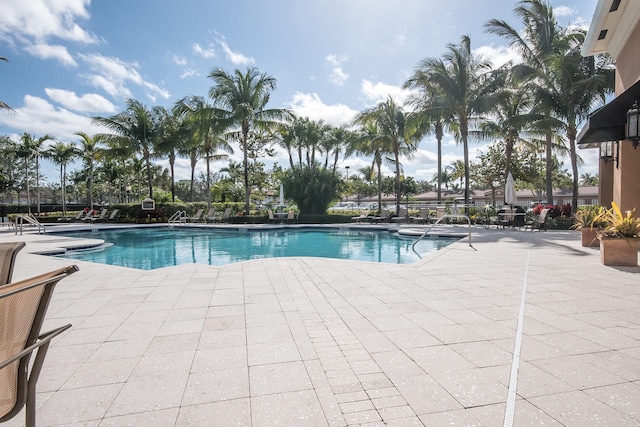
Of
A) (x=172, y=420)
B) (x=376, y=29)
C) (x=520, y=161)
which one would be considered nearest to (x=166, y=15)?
(x=376, y=29)

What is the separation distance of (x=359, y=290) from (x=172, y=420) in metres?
2.90

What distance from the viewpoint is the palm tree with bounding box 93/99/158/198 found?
71.4 ft

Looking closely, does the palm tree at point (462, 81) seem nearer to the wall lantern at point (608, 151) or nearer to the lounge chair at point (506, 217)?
the lounge chair at point (506, 217)

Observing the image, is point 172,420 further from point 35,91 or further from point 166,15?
point 35,91

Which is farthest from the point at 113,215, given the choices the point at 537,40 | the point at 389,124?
the point at 537,40

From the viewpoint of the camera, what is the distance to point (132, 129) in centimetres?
2191

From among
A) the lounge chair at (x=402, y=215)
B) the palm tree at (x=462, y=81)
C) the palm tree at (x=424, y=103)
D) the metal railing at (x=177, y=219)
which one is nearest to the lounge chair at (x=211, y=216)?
the metal railing at (x=177, y=219)

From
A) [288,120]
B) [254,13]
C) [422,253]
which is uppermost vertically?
[254,13]

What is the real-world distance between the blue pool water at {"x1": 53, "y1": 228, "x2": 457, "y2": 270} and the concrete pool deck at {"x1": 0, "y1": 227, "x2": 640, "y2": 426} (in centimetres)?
484

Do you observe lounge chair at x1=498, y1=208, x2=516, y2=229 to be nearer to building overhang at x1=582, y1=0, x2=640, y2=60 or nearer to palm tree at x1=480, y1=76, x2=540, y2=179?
palm tree at x1=480, y1=76, x2=540, y2=179

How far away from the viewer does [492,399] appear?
192 centimetres

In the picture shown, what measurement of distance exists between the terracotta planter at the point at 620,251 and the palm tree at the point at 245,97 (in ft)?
55.7

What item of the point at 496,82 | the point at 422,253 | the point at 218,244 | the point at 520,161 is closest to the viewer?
the point at 422,253

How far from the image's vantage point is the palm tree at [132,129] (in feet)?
71.4
